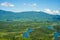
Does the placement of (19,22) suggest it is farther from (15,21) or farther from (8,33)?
(8,33)

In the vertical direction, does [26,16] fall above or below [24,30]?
above

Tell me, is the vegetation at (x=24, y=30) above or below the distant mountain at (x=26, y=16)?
below

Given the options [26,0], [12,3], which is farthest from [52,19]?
[12,3]

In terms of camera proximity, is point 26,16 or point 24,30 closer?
point 24,30

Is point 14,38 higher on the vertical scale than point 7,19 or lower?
lower

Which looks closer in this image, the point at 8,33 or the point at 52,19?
the point at 8,33

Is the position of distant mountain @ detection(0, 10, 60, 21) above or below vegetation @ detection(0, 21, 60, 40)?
above

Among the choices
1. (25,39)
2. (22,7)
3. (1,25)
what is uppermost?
(22,7)
